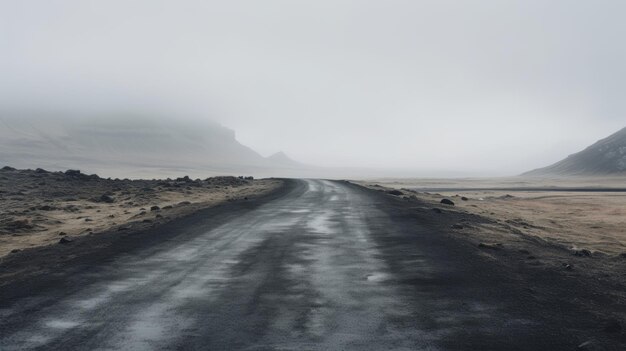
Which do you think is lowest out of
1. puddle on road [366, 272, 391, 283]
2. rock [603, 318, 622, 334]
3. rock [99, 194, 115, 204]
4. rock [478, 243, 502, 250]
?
rock [603, 318, 622, 334]

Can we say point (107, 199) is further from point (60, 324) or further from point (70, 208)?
point (60, 324)

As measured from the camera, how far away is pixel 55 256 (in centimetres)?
1160

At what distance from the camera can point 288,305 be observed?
23.9ft

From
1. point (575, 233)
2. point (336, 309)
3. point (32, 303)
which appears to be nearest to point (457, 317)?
point (336, 309)

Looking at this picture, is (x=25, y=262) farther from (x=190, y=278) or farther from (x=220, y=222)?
(x=220, y=222)

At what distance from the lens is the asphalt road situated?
5.81 metres

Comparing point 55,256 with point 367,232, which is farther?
point 367,232

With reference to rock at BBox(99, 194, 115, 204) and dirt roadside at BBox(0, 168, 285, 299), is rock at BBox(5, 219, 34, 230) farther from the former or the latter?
rock at BBox(99, 194, 115, 204)

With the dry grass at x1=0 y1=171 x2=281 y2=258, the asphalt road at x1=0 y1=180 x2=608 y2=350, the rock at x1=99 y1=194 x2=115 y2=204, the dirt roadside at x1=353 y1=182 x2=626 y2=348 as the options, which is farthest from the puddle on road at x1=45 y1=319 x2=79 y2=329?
the rock at x1=99 y1=194 x2=115 y2=204

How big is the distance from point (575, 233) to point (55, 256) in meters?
20.6

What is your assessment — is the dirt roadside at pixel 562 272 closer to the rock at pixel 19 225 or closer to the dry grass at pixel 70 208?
the dry grass at pixel 70 208

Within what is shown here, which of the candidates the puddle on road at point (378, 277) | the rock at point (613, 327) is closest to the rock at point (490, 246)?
the puddle on road at point (378, 277)

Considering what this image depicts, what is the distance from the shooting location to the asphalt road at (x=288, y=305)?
5.81 meters

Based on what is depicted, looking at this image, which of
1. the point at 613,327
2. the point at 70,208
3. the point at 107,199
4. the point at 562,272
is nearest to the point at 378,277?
the point at 562,272
